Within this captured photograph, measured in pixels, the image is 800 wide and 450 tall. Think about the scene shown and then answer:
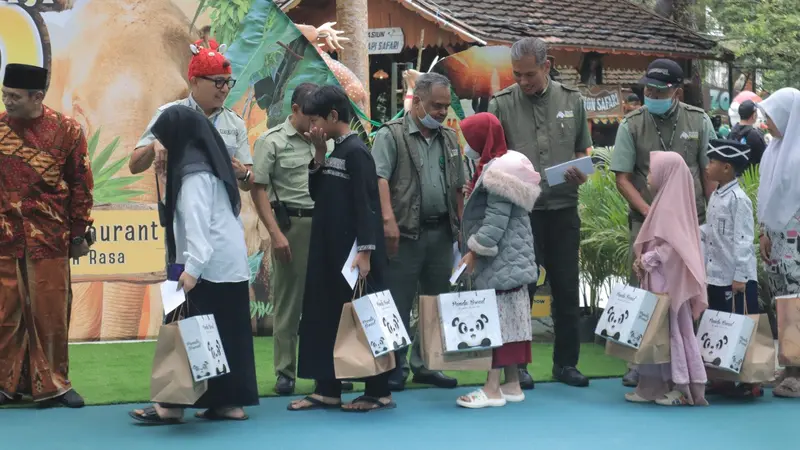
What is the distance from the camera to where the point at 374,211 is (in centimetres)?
717

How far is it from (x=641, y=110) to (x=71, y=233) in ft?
12.7

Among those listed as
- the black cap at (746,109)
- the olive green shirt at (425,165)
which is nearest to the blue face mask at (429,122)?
the olive green shirt at (425,165)

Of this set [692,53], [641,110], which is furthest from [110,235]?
[692,53]

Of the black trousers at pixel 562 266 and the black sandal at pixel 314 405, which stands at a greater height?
the black trousers at pixel 562 266

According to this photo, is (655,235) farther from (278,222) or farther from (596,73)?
(596,73)

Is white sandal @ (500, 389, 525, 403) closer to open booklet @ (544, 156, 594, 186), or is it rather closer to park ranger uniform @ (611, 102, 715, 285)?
open booklet @ (544, 156, 594, 186)

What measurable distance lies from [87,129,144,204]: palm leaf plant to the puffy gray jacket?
3.17 metres

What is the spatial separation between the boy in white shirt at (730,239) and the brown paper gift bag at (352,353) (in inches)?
90.8

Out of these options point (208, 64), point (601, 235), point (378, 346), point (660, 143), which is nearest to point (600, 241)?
point (601, 235)

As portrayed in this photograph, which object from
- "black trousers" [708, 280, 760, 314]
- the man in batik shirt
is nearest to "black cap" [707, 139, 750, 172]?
"black trousers" [708, 280, 760, 314]

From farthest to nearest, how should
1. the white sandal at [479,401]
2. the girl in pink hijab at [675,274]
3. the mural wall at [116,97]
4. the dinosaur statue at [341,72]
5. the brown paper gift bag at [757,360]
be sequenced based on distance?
the dinosaur statue at [341,72], the mural wall at [116,97], the brown paper gift bag at [757,360], the girl in pink hijab at [675,274], the white sandal at [479,401]

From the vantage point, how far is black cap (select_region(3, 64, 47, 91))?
7105 mm

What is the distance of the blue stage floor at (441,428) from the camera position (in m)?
6.32

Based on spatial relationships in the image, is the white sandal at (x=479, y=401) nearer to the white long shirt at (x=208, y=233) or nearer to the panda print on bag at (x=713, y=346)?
the panda print on bag at (x=713, y=346)
